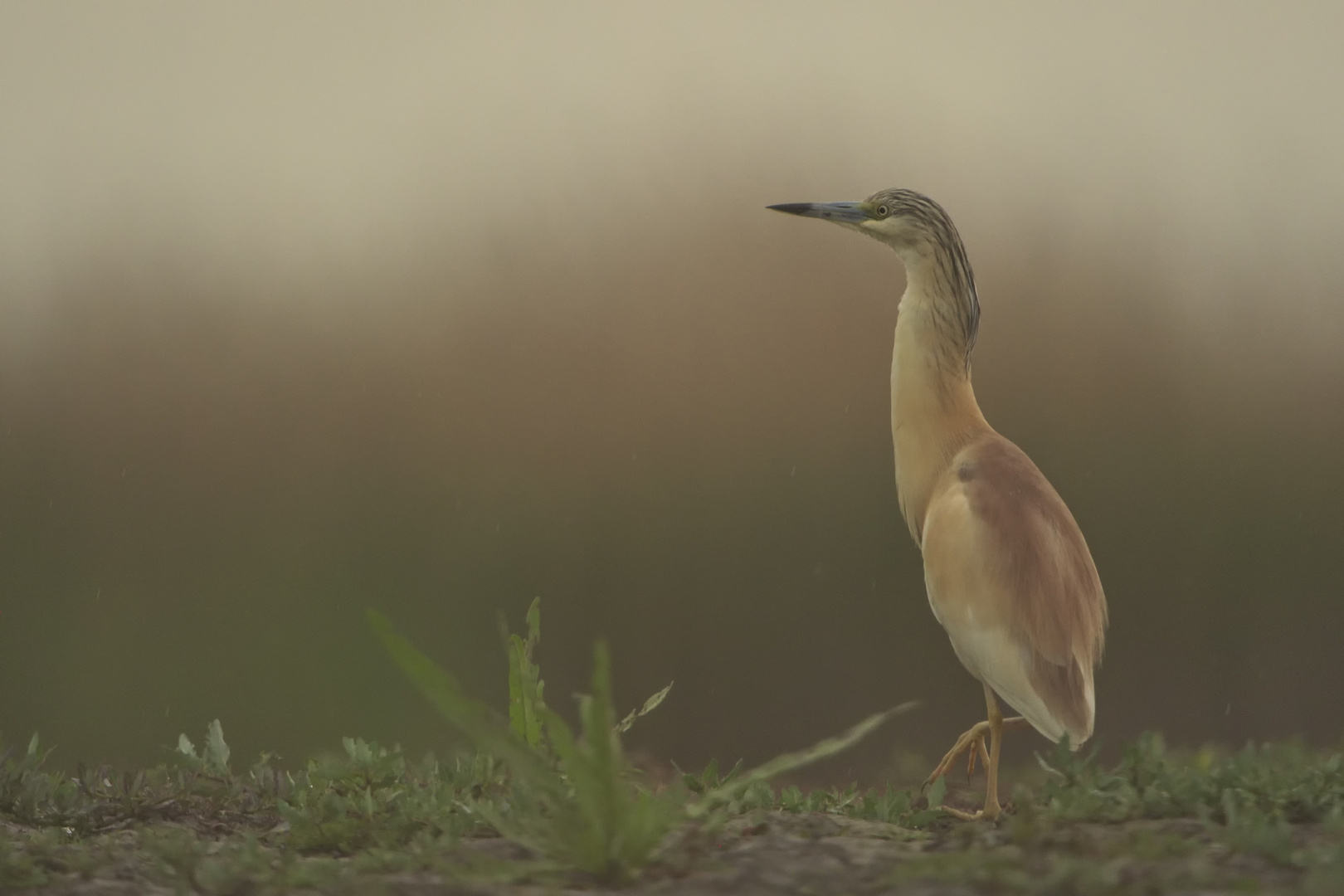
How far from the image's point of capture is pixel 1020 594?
4.05m

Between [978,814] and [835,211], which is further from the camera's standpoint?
[835,211]

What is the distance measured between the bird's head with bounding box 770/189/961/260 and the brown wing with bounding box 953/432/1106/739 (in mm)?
838

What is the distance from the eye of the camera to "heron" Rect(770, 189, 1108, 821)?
4.03 metres

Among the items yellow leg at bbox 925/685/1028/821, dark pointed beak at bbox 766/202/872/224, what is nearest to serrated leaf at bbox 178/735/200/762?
yellow leg at bbox 925/685/1028/821

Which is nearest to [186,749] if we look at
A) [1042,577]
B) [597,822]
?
[597,822]

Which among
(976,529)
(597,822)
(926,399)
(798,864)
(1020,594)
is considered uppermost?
(926,399)

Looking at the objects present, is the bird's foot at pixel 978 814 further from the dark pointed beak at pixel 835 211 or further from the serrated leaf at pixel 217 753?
the serrated leaf at pixel 217 753

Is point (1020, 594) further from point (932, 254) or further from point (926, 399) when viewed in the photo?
point (932, 254)

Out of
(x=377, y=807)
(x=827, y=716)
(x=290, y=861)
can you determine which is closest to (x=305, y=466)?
(x=827, y=716)

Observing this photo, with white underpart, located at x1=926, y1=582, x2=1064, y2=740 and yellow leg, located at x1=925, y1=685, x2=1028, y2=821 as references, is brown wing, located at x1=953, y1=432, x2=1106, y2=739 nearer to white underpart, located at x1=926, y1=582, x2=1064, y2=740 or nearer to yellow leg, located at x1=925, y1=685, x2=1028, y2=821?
white underpart, located at x1=926, y1=582, x2=1064, y2=740

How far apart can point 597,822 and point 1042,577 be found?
5.67 ft

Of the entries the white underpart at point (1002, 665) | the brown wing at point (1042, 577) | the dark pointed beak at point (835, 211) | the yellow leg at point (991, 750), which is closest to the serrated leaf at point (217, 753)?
the yellow leg at point (991, 750)

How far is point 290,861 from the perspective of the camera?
10.7 feet

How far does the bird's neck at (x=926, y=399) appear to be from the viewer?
4.53 metres
